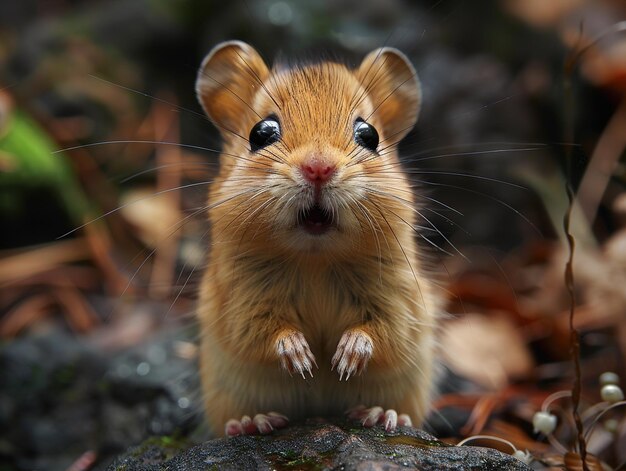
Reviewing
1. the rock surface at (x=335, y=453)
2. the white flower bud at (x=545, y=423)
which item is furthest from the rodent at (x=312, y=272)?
the white flower bud at (x=545, y=423)

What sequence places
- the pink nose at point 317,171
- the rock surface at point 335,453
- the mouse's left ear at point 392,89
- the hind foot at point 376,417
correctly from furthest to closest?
the mouse's left ear at point 392,89, the hind foot at point 376,417, the pink nose at point 317,171, the rock surface at point 335,453

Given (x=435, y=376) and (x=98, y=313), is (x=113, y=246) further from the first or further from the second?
(x=435, y=376)

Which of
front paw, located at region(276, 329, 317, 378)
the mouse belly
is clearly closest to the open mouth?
front paw, located at region(276, 329, 317, 378)

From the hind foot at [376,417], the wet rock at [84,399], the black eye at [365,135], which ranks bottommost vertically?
the wet rock at [84,399]

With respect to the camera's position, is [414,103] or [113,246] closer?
[414,103]

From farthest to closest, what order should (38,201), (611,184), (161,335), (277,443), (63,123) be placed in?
(63,123)
(38,201)
(611,184)
(161,335)
(277,443)

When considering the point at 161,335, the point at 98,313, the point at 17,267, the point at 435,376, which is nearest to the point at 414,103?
the point at 435,376

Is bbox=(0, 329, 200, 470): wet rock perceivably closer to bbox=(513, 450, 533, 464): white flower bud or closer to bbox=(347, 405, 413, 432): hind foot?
bbox=(347, 405, 413, 432): hind foot

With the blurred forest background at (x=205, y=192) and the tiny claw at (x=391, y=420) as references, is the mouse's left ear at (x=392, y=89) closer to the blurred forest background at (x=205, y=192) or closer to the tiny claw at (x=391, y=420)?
the blurred forest background at (x=205, y=192)

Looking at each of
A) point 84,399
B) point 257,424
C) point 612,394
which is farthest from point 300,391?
point 84,399

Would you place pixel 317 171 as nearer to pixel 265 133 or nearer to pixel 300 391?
pixel 265 133
